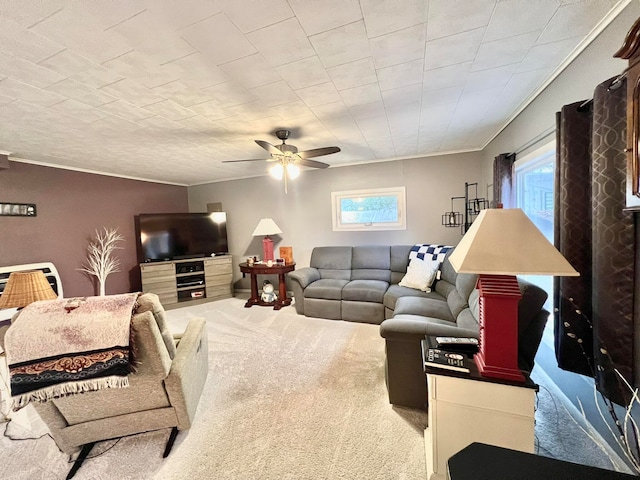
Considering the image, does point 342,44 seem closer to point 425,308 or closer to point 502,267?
point 502,267

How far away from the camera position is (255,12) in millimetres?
1162

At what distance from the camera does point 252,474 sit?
1.35 m

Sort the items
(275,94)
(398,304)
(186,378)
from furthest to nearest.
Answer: (398,304)
(275,94)
(186,378)

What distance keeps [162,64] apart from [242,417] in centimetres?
237

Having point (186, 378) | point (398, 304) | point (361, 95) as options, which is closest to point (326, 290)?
point (398, 304)

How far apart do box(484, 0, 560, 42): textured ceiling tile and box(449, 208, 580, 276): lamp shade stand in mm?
997

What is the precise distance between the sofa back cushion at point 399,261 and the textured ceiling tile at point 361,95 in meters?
2.44

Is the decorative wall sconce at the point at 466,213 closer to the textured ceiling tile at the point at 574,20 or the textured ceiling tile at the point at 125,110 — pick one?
the textured ceiling tile at the point at 574,20

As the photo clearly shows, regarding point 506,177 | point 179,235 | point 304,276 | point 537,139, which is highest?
point 537,139

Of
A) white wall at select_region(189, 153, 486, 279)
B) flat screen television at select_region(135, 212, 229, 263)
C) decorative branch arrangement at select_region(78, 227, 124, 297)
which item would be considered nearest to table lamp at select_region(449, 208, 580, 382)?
white wall at select_region(189, 153, 486, 279)

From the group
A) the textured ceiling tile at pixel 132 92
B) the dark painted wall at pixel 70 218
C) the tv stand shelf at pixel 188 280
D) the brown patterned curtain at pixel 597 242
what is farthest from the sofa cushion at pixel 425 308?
the dark painted wall at pixel 70 218

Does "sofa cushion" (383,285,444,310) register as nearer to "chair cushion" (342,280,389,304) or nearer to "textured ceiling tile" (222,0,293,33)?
"chair cushion" (342,280,389,304)

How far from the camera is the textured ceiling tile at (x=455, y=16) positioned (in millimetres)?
1169

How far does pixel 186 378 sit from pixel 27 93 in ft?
7.44
